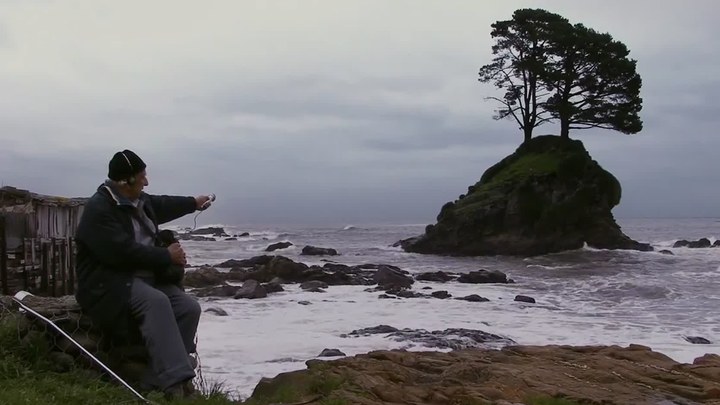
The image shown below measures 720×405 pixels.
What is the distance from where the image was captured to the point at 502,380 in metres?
7.25

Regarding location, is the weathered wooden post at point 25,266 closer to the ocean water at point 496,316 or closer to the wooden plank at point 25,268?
the wooden plank at point 25,268

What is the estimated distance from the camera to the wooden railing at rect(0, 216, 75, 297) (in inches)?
478

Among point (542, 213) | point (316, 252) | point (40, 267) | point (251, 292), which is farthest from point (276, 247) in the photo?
point (40, 267)

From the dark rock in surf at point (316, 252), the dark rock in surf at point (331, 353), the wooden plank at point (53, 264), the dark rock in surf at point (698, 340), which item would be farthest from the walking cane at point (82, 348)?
the dark rock in surf at point (316, 252)

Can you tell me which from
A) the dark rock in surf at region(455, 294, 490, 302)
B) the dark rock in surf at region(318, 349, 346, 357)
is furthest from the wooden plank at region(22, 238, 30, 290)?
the dark rock in surf at region(455, 294, 490, 302)

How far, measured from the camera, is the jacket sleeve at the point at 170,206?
586 centimetres

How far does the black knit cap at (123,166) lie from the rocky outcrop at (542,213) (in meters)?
34.1

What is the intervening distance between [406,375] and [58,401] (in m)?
3.63

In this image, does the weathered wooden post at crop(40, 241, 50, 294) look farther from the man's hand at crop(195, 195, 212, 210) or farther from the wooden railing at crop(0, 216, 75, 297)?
the man's hand at crop(195, 195, 212, 210)

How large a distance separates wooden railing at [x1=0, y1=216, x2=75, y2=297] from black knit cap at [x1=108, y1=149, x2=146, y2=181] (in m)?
7.06

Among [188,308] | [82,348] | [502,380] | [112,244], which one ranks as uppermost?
[112,244]

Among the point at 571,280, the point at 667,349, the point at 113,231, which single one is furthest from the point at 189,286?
the point at 113,231

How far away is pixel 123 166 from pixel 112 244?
1.99 feet

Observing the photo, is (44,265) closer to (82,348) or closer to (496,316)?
(82,348)
